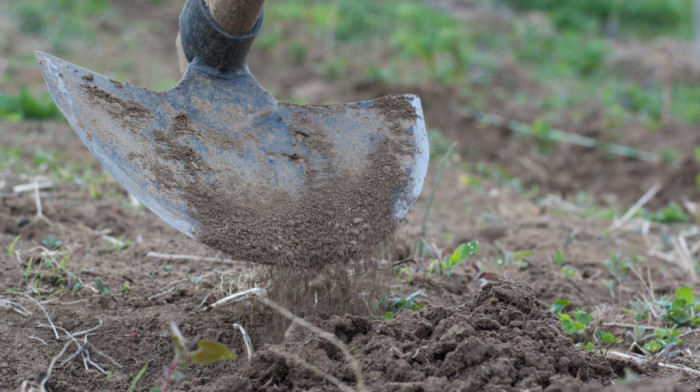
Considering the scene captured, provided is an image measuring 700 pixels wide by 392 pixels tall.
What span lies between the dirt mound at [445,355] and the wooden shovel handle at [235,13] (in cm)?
107

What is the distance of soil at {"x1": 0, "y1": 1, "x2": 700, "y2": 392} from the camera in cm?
172

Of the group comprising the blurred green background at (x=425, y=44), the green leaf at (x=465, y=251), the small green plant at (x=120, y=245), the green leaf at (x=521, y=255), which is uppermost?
the green leaf at (x=465, y=251)

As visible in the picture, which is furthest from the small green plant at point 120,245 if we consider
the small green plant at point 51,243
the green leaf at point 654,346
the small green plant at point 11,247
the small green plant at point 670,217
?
the small green plant at point 670,217

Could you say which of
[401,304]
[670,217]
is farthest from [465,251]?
[670,217]

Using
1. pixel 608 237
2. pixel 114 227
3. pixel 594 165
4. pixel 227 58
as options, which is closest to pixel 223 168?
pixel 227 58

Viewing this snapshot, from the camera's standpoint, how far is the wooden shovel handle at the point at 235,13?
2.34 metres

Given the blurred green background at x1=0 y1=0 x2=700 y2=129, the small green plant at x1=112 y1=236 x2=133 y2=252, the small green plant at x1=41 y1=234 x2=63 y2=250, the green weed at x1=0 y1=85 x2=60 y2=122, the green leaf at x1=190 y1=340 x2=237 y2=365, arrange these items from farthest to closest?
1. the blurred green background at x1=0 y1=0 x2=700 y2=129
2. the green weed at x1=0 y1=85 x2=60 y2=122
3. the small green plant at x1=112 y1=236 x2=133 y2=252
4. the small green plant at x1=41 y1=234 x2=63 y2=250
5. the green leaf at x1=190 y1=340 x2=237 y2=365

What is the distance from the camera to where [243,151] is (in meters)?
2.34

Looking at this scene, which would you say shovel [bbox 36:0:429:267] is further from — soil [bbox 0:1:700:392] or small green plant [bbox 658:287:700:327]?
small green plant [bbox 658:287:700:327]

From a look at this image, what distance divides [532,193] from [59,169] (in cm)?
272

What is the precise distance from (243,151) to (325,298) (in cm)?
56

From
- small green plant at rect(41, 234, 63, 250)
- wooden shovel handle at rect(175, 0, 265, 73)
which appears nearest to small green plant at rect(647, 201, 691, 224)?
wooden shovel handle at rect(175, 0, 265, 73)

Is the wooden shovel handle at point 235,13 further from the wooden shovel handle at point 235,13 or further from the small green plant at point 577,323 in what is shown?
the small green plant at point 577,323

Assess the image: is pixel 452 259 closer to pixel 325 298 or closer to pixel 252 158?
pixel 325 298
